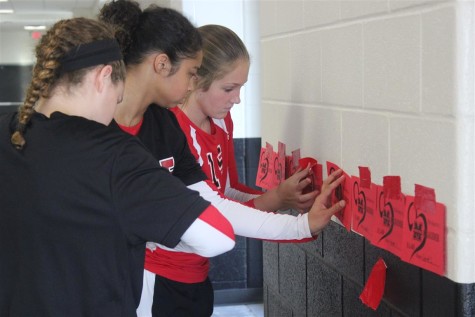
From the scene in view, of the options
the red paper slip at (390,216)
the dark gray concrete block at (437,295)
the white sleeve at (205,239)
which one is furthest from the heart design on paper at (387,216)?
the white sleeve at (205,239)

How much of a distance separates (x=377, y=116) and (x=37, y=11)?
7.38m

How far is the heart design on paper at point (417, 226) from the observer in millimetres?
1487

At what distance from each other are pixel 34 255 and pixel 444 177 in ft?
2.56

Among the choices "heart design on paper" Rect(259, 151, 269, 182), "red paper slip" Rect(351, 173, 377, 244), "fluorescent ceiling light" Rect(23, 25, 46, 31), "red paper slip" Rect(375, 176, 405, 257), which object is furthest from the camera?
"fluorescent ceiling light" Rect(23, 25, 46, 31)

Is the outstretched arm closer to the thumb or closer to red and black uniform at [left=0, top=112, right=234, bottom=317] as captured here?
the thumb

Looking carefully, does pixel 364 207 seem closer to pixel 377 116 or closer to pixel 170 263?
pixel 377 116

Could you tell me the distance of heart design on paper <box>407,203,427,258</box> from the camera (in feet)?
4.88

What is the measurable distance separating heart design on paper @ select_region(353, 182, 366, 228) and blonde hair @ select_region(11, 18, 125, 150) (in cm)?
64

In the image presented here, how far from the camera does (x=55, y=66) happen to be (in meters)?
1.45

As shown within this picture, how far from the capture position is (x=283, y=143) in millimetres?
2418

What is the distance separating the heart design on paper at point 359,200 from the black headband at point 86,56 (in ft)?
2.25

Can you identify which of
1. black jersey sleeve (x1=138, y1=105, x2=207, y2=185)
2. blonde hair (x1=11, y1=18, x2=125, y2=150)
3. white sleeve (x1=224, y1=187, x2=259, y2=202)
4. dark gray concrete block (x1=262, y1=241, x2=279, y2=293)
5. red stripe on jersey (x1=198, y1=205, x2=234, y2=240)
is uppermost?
blonde hair (x1=11, y1=18, x2=125, y2=150)

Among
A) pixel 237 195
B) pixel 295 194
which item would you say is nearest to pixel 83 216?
pixel 295 194

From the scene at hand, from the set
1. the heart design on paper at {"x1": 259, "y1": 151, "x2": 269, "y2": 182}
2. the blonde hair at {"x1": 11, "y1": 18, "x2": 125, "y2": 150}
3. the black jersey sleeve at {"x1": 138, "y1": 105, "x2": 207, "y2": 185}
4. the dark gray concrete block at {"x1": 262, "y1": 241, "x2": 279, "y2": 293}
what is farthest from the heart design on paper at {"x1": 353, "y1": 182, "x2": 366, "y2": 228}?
the dark gray concrete block at {"x1": 262, "y1": 241, "x2": 279, "y2": 293}
